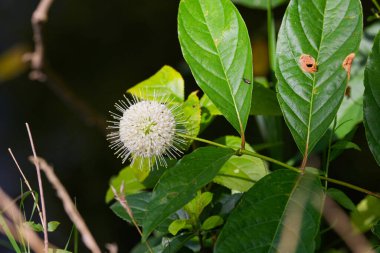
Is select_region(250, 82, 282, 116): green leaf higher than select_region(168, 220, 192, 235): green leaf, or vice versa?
select_region(250, 82, 282, 116): green leaf

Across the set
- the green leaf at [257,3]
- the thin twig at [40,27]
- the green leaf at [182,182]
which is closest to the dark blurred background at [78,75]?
A: the thin twig at [40,27]

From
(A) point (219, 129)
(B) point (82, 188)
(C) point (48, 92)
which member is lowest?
(B) point (82, 188)

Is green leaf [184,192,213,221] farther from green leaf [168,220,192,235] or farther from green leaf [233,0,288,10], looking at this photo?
green leaf [233,0,288,10]

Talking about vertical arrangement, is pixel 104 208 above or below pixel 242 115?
below

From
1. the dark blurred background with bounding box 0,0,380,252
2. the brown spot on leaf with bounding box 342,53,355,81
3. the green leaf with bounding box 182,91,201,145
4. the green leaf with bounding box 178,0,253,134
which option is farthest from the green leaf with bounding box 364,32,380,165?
the dark blurred background with bounding box 0,0,380,252

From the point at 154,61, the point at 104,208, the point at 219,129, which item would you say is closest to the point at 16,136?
the point at 104,208

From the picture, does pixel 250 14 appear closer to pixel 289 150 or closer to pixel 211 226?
pixel 289 150
